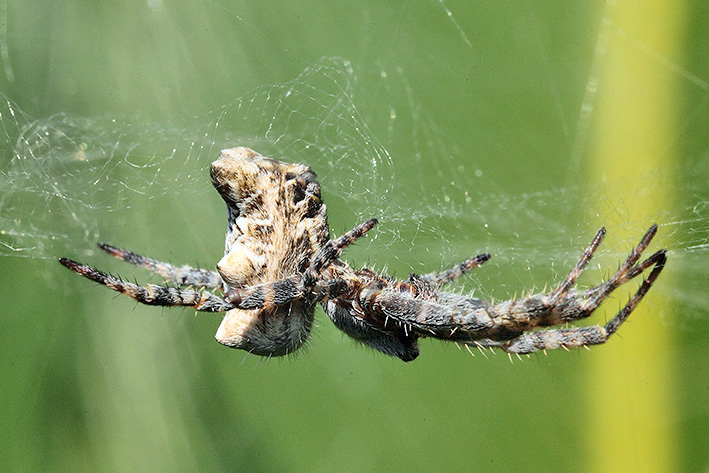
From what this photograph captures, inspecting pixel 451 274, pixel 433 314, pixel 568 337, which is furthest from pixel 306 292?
pixel 568 337

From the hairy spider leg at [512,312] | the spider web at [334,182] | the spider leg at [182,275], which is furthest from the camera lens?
the spider web at [334,182]

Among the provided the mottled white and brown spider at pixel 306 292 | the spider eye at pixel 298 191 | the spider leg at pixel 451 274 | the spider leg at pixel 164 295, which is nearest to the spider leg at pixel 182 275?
the mottled white and brown spider at pixel 306 292

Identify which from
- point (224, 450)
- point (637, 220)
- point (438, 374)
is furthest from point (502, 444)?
point (224, 450)

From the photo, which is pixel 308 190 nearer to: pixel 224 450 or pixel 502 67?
pixel 502 67

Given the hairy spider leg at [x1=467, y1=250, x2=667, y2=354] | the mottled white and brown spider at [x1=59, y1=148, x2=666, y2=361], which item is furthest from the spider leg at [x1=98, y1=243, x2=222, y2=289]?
the hairy spider leg at [x1=467, y1=250, x2=667, y2=354]

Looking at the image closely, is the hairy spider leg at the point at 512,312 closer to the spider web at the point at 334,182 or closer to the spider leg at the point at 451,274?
the spider leg at the point at 451,274
